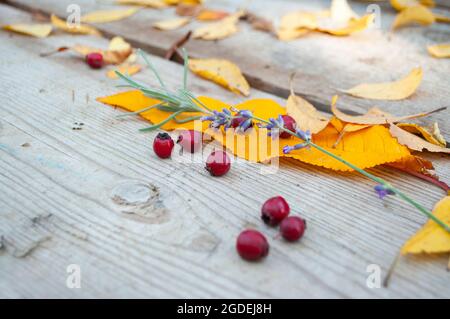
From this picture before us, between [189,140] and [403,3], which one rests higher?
[403,3]

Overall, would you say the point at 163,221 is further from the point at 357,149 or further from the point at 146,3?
the point at 146,3

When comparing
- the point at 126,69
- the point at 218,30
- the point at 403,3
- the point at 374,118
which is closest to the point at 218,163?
the point at 374,118

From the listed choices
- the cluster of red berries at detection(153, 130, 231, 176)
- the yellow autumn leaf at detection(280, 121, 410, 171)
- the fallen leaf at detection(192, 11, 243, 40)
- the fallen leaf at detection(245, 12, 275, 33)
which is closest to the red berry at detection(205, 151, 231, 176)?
the cluster of red berries at detection(153, 130, 231, 176)

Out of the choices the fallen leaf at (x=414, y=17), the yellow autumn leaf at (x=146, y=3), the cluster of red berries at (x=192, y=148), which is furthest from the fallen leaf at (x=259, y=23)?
the cluster of red berries at (x=192, y=148)

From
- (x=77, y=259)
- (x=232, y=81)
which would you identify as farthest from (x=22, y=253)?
(x=232, y=81)

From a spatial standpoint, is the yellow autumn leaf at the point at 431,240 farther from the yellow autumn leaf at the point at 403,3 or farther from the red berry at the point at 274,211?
the yellow autumn leaf at the point at 403,3

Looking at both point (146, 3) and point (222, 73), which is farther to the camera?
point (146, 3)
